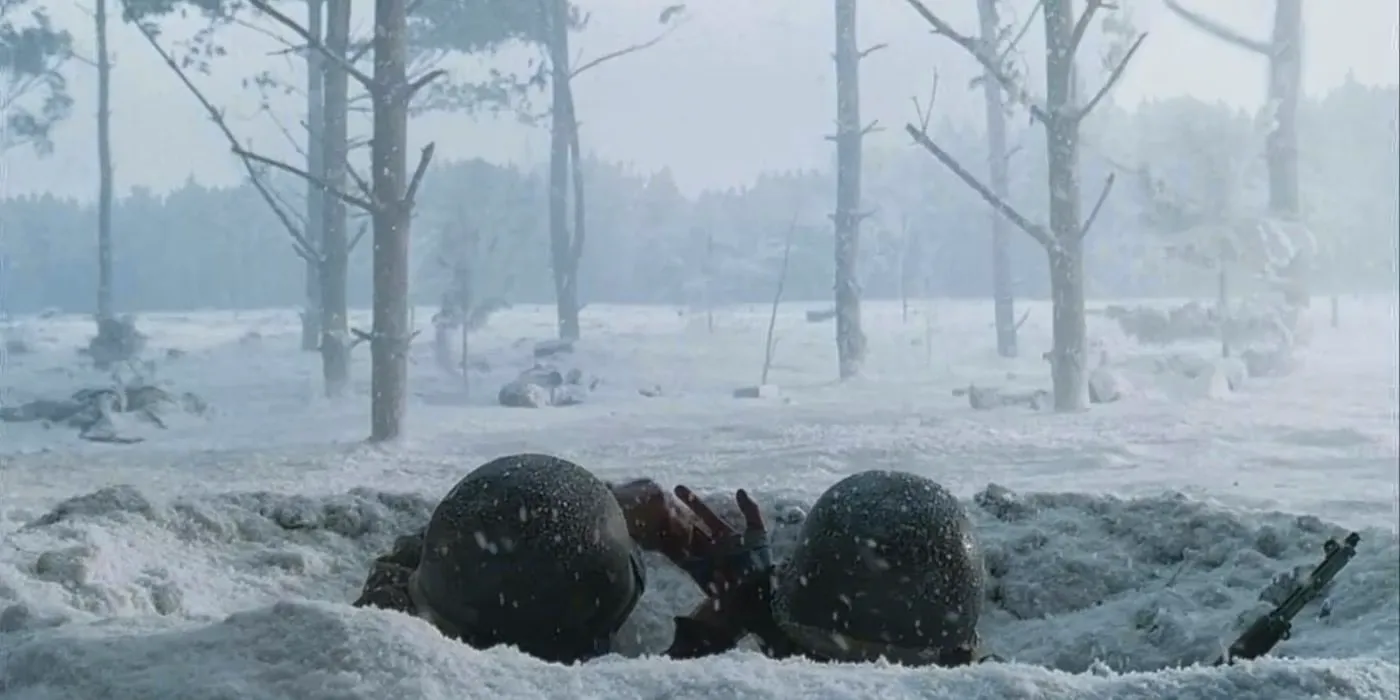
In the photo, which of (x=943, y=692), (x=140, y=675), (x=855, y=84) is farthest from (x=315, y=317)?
(x=943, y=692)

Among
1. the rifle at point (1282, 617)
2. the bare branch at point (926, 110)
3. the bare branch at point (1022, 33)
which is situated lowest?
the rifle at point (1282, 617)

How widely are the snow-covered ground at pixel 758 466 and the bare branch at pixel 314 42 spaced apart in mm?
352

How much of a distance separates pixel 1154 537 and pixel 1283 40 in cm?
107

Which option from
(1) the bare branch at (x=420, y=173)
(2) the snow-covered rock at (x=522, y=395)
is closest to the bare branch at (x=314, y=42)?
(1) the bare branch at (x=420, y=173)

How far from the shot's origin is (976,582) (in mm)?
1312

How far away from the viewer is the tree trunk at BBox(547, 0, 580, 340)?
185cm

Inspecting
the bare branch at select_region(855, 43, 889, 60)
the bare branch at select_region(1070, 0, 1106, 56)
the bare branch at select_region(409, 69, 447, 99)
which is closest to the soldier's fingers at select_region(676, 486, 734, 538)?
the bare branch at select_region(409, 69, 447, 99)

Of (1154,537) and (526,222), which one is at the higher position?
(526,222)

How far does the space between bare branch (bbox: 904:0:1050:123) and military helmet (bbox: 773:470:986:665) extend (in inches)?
34.9

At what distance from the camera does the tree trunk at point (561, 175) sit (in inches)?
72.7

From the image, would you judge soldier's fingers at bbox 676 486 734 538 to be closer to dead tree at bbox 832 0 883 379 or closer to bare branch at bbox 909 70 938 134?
dead tree at bbox 832 0 883 379

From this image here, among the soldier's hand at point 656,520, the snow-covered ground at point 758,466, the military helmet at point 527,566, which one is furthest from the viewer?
the snow-covered ground at point 758,466

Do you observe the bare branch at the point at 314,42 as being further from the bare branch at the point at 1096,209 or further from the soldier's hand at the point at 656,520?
the bare branch at the point at 1096,209

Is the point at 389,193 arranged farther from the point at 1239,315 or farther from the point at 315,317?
the point at 1239,315
